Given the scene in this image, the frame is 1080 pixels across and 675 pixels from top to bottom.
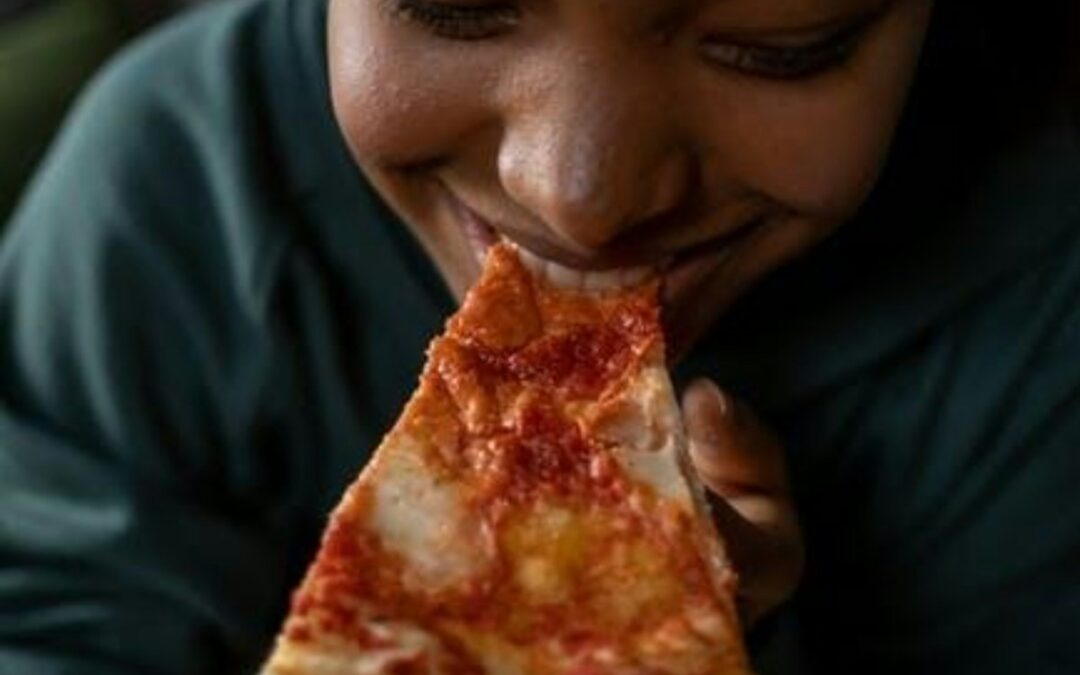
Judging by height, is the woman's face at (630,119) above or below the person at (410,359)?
above

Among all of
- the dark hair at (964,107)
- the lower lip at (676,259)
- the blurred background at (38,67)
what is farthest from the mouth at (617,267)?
the blurred background at (38,67)

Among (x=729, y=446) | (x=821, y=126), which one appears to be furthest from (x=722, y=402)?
(x=821, y=126)

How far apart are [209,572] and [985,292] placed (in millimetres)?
Result: 380

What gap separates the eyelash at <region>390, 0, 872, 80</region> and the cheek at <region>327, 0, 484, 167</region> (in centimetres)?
1

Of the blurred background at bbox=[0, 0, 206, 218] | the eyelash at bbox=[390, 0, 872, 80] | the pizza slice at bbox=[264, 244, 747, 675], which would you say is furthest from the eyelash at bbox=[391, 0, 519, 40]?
the blurred background at bbox=[0, 0, 206, 218]

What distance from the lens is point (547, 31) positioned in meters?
0.88

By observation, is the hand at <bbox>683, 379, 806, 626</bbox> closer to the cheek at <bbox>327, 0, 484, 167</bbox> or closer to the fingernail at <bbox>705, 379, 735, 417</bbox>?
the fingernail at <bbox>705, 379, 735, 417</bbox>

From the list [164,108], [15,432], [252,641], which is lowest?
[252,641]

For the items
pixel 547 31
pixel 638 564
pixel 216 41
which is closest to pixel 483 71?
pixel 547 31

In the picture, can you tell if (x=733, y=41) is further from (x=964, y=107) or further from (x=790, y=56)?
(x=964, y=107)

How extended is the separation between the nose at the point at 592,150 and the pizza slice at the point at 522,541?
65 millimetres

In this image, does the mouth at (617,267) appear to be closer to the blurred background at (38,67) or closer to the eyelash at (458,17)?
the eyelash at (458,17)

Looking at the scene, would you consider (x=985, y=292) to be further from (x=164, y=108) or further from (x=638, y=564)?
(x=164, y=108)

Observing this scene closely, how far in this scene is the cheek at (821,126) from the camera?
0.91 meters
